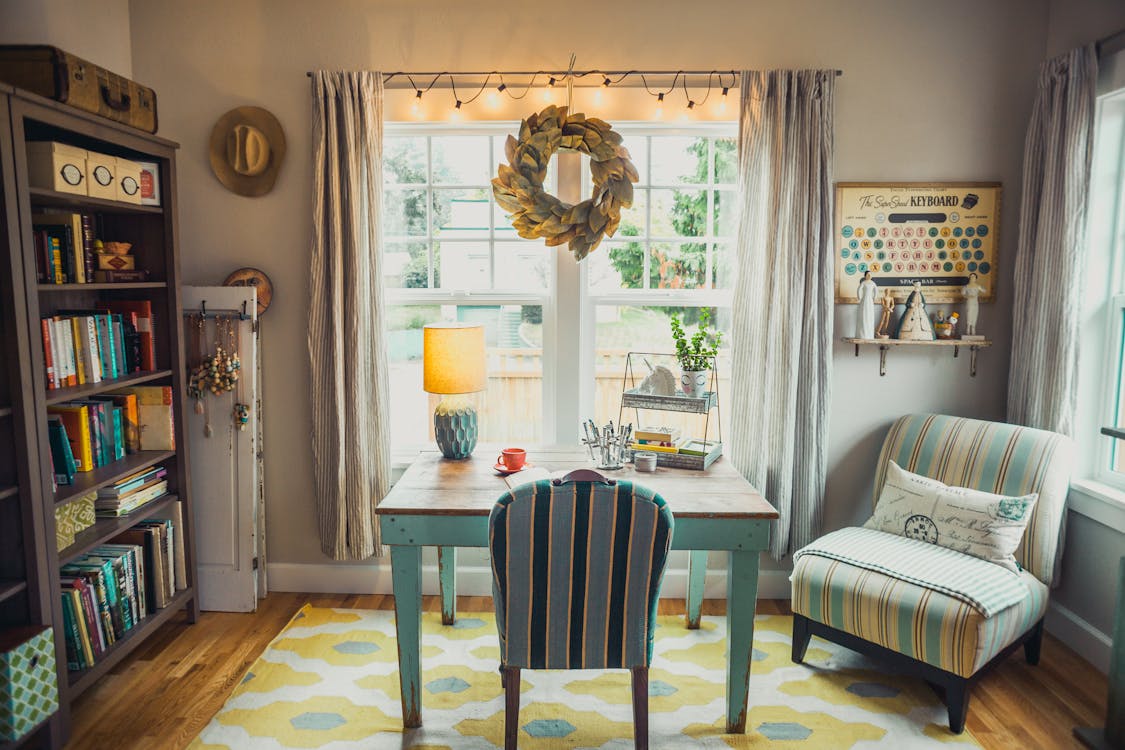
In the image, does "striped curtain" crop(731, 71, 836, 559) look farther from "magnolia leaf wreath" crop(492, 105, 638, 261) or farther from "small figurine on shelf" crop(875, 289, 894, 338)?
"magnolia leaf wreath" crop(492, 105, 638, 261)

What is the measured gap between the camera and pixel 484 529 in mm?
2314

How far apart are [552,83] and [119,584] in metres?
2.57

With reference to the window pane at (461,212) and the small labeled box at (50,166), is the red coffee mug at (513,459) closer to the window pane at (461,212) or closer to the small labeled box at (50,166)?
the window pane at (461,212)

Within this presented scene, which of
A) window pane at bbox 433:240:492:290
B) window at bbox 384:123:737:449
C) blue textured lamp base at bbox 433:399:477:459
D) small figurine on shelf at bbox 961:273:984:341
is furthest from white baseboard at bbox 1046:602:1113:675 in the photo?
window pane at bbox 433:240:492:290

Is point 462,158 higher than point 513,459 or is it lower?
higher

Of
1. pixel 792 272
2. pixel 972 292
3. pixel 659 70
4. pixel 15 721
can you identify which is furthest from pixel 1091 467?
pixel 15 721

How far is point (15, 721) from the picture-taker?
81.3 inches

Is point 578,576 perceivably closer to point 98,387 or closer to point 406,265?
point 98,387

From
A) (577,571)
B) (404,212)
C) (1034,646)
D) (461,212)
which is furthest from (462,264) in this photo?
(1034,646)

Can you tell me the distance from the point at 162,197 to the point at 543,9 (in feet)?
5.65

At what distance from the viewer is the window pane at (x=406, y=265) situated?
3381 millimetres

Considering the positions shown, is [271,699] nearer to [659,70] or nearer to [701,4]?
[659,70]

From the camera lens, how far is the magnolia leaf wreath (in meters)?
2.84

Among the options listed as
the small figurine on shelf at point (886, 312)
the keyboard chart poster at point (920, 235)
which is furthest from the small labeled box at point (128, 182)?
the small figurine on shelf at point (886, 312)
